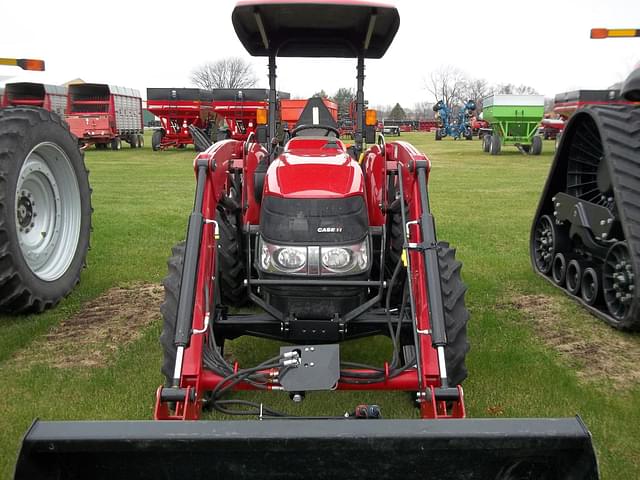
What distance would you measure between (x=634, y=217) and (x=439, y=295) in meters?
2.16

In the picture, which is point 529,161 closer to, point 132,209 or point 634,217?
point 132,209

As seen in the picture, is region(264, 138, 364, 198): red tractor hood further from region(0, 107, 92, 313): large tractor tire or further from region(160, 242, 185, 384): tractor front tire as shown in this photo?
region(0, 107, 92, 313): large tractor tire

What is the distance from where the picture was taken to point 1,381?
3779 millimetres

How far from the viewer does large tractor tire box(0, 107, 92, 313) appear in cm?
435

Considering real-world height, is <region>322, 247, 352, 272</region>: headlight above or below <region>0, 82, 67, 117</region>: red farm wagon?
below

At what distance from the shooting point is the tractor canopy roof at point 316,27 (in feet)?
12.5

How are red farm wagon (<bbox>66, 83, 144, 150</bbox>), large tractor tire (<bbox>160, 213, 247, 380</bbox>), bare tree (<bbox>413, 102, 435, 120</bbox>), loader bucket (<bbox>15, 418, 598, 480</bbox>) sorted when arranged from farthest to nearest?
bare tree (<bbox>413, 102, 435, 120</bbox>)
red farm wagon (<bbox>66, 83, 144, 150</bbox>)
large tractor tire (<bbox>160, 213, 247, 380</bbox>)
loader bucket (<bbox>15, 418, 598, 480</bbox>)

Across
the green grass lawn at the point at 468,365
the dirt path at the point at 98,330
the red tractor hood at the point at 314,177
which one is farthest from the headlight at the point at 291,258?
the dirt path at the point at 98,330

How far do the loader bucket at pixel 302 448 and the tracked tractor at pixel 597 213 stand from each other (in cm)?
256

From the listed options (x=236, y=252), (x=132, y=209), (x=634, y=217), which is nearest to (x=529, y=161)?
(x=132, y=209)

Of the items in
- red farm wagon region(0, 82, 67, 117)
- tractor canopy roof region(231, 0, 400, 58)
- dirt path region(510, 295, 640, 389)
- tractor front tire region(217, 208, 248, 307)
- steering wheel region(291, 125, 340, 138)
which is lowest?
dirt path region(510, 295, 640, 389)

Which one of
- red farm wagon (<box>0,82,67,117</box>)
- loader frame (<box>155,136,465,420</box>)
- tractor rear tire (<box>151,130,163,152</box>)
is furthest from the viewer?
tractor rear tire (<box>151,130,163,152</box>)

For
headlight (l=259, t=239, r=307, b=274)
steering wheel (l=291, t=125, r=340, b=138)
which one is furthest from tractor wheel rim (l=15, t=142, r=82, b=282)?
headlight (l=259, t=239, r=307, b=274)

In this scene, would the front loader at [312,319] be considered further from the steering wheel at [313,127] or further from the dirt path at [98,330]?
the dirt path at [98,330]
